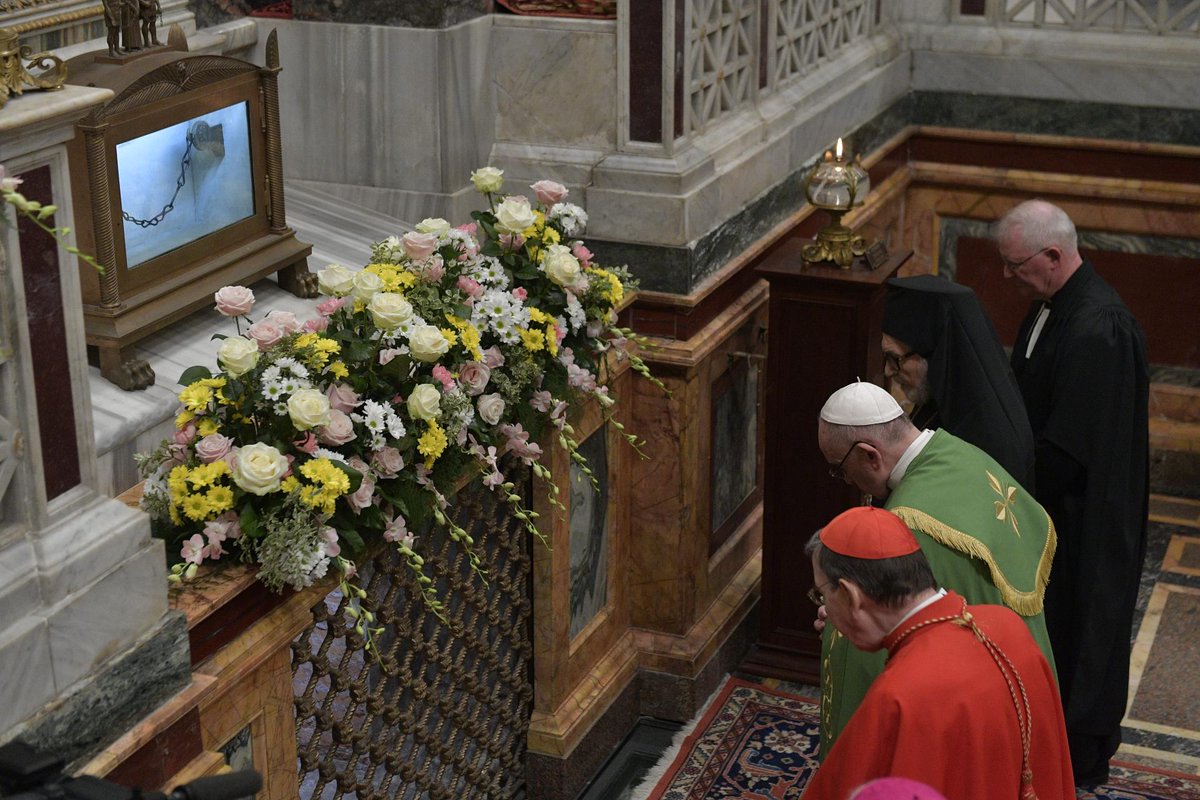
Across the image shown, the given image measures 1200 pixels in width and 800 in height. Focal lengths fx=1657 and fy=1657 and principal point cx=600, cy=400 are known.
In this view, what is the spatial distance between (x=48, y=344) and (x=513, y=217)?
176 cm

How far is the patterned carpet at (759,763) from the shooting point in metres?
5.29

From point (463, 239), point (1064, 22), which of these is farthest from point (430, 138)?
point (1064, 22)

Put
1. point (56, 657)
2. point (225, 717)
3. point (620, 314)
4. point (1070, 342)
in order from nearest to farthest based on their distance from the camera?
point (56, 657), point (225, 717), point (1070, 342), point (620, 314)

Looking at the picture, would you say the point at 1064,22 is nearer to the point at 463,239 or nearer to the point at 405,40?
the point at 405,40

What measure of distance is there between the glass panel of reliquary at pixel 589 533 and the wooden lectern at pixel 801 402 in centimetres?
69

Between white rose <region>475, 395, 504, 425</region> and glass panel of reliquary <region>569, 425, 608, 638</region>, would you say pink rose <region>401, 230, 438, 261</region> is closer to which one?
white rose <region>475, 395, 504, 425</region>

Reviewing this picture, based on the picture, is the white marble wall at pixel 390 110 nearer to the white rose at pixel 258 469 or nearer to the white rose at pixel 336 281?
the white rose at pixel 336 281

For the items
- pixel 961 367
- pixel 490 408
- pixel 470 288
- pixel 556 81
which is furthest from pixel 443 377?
pixel 556 81

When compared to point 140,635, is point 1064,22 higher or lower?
higher

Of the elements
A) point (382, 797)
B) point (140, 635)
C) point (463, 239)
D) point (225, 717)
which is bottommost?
point (382, 797)

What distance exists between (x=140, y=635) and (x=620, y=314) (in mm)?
2605

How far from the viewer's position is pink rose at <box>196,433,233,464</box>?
335 centimetres

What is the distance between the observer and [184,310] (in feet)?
14.1

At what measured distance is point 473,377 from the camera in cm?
398
